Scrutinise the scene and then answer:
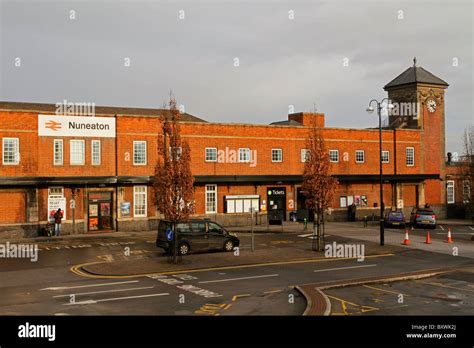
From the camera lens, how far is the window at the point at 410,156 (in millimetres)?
56281

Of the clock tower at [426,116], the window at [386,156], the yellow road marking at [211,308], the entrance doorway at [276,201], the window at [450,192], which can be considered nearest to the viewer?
the yellow road marking at [211,308]

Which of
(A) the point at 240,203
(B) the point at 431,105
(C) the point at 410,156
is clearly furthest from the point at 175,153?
(B) the point at 431,105

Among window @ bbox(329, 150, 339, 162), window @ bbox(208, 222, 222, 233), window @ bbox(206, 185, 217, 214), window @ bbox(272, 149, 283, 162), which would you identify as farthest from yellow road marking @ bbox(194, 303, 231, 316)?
window @ bbox(329, 150, 339, 162)

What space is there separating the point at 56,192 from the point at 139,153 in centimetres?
700

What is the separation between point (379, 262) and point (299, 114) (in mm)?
29453

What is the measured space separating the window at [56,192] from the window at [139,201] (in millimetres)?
A: 5464

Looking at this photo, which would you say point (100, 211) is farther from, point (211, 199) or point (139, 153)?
point (211, 199)

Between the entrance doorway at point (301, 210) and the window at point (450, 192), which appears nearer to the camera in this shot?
the entrance doorway at point (301, 210)

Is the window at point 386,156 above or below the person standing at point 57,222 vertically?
above

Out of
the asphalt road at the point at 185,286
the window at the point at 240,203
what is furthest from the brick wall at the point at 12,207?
the window at the point at 240,203

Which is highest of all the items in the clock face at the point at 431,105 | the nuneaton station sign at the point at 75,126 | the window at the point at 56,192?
the clock face at the point at 431,105

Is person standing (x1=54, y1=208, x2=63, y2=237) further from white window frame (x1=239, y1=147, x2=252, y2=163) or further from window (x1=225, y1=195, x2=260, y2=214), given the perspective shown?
white window frame (x1=239, y1=147, x2=252, y2=163)

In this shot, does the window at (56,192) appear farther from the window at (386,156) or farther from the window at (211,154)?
the window at (386,156)
